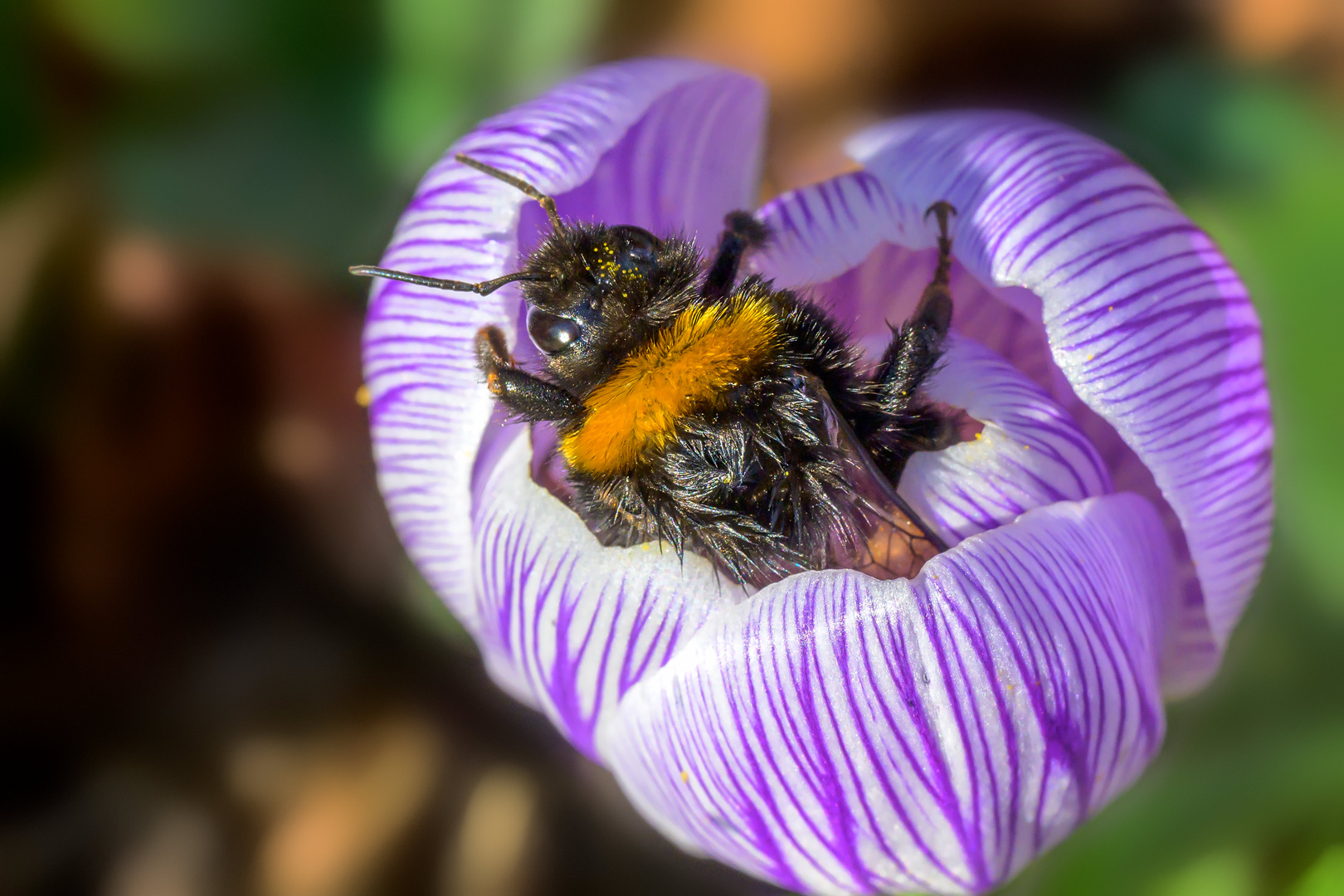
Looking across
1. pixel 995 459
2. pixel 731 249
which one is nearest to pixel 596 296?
pixel 731 249

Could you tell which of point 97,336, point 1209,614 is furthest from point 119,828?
point 1209,614

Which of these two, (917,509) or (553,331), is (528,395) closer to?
(553,331)

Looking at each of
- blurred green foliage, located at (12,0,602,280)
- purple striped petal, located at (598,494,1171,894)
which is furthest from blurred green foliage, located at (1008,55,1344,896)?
blurred green foliage, located at (12,0,602,280)

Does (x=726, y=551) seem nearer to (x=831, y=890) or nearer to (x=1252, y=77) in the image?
(x=831, y=890)

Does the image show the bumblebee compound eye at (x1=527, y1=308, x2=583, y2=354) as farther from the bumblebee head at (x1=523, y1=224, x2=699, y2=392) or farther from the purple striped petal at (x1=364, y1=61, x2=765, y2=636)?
the purple striped petal at (x1=364, y1=61, x2=765, y2=636)

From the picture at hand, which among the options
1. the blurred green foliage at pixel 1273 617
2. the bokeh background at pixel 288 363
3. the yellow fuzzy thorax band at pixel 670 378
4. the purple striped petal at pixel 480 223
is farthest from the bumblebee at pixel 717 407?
the bokeh background at pixel 288 363
